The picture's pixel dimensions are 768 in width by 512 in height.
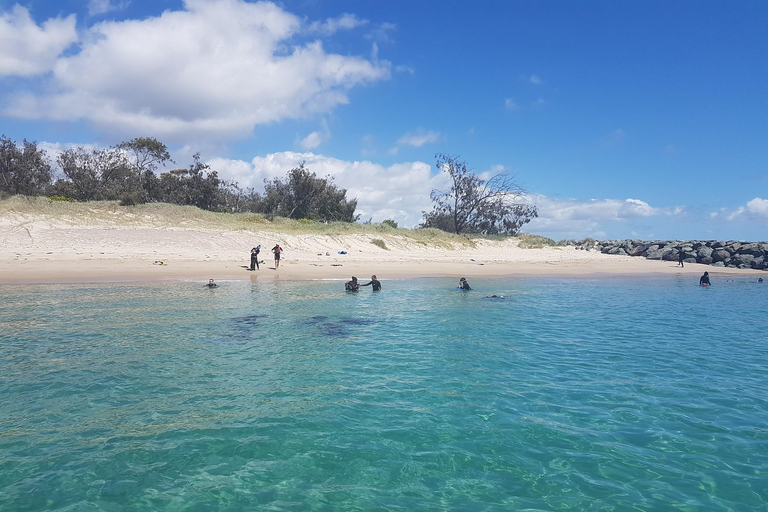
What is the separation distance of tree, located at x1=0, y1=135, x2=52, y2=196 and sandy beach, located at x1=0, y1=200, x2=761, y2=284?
447 inches

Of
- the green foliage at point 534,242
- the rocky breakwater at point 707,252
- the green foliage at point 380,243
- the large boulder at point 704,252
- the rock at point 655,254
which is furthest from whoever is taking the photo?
the green foliage at point 534,242

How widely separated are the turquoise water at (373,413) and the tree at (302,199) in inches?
1413

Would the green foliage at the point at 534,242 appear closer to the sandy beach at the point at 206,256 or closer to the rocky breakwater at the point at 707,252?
the rocky breakwater at the point at 707,252

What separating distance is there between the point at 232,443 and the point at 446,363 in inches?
218

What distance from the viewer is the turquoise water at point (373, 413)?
5836 mm

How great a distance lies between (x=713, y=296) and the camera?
985 inches

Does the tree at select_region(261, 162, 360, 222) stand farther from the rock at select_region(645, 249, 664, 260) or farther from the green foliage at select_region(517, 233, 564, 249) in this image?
the rock at select_region(645, 249, 664, 260)

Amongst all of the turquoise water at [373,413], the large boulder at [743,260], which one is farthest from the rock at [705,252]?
the turquoise water at [373,413]

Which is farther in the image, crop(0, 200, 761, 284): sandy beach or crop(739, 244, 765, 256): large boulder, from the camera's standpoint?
crop(739, 244, 765, 256): large boulder

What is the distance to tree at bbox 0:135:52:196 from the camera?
42.9 m

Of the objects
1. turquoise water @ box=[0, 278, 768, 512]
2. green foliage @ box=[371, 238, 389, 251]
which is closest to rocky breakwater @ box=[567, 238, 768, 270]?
green foliage @ box=[371, 238, 389, 251]

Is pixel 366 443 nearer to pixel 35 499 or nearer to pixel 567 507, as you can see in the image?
pixel 567 507

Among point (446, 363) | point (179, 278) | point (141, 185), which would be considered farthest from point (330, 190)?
point (446, 363)

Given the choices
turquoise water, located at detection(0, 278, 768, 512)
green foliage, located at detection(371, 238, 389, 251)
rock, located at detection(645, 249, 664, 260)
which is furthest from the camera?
rock, located at detection(645, 249, 664, 260)
